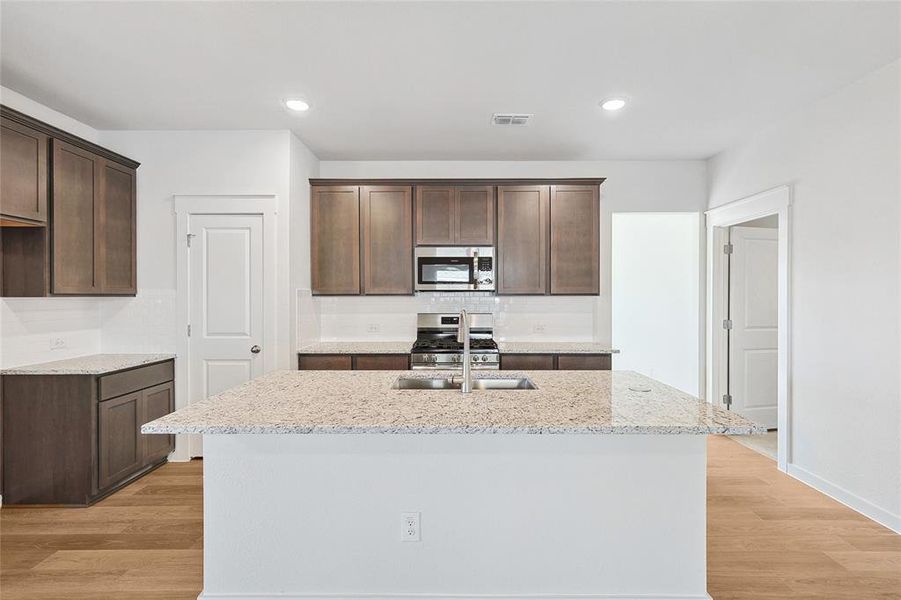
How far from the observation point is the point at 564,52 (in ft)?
8.78

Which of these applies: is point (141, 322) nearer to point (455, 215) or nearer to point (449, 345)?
point (449, 345)

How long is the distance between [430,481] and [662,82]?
2783mm

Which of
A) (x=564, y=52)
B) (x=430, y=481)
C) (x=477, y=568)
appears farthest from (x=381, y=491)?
(x=564, y=52)

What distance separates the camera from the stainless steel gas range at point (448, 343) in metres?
4.18

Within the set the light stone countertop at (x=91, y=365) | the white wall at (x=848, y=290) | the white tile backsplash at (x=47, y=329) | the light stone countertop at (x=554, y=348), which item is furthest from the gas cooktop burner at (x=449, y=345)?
the white tile backsplash at (x=47, y=329)

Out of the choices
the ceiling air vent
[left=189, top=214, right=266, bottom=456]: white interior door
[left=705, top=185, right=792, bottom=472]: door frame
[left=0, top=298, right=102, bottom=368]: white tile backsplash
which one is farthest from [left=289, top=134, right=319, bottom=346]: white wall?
[left=705, top=185, right=792, bottom=472]: door frame

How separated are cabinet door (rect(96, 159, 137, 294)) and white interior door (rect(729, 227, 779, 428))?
17.8ft

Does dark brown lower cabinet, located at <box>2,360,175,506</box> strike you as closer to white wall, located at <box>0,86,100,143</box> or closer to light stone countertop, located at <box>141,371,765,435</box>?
light stone countertop, located at <box>141,371,765,435</box>

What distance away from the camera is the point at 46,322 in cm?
349

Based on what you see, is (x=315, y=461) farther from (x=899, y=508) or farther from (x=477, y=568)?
(x=899, y=508)

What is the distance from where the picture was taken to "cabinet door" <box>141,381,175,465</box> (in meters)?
3.63

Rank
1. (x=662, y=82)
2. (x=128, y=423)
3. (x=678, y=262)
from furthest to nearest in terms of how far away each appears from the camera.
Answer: (x=678, y=262) < (x=128, y=423) < (x=662, y=82)

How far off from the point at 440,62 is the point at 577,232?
224cm

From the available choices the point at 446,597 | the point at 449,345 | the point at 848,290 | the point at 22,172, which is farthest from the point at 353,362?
the point at 848,290
